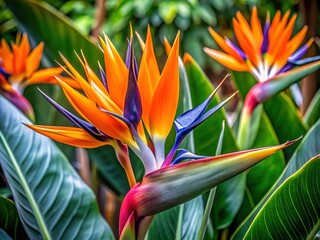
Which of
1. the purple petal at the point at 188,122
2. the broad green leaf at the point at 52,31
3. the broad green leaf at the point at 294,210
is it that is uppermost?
the broad green leaf at the point at 52,31

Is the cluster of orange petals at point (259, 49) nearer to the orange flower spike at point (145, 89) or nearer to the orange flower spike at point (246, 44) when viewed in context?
the orange flower spike at point (246, 44)

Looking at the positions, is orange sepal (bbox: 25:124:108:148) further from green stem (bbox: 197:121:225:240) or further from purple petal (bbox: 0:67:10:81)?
purple petal (bbox: 0:67:10:81)

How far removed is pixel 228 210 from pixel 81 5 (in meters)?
1.68

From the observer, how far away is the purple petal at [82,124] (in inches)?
16.4

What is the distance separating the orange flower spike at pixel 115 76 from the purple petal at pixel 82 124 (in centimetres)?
3

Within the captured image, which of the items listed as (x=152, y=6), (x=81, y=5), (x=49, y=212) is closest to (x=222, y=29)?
(x=152, y=6)

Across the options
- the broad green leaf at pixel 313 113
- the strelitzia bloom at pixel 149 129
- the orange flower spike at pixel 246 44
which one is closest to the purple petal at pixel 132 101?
the strelitzia bloom at pixel 149 129

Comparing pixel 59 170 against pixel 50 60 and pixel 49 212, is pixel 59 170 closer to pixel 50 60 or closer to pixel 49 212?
pixel 49 212

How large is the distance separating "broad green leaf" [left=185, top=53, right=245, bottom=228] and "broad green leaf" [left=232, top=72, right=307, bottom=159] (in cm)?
18

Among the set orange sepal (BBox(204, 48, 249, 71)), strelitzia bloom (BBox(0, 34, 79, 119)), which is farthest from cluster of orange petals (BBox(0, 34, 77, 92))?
orange sepal (BBox(204, 48, 249, 71))

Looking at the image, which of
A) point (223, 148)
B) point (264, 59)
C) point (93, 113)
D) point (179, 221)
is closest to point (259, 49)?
point (264, 59)

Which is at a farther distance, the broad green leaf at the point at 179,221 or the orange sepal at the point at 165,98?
the broad green leaf at the point at 179,221

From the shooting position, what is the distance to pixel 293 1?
1.93 m

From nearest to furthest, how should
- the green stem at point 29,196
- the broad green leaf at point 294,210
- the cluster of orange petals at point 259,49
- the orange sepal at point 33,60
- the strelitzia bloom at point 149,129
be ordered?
the strelitzia bloom at point 149,129 → the broad green leaf at point 294,210 → the green stem at point 29,196 → the cluster of orange petals at point 259,49 → the orange sepal at point 33,60
